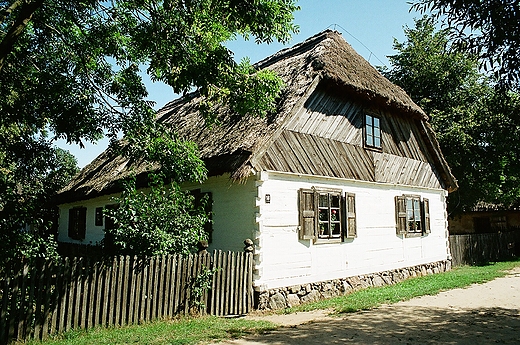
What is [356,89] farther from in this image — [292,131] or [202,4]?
[202,4]

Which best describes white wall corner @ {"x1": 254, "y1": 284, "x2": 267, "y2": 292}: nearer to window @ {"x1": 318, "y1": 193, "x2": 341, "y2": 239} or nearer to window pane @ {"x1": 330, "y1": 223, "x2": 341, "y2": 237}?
window @ {"x1": 318, "y1": 193, "x2": 341, "y2": 239}

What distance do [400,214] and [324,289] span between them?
452 cm

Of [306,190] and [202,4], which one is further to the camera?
[306,190]

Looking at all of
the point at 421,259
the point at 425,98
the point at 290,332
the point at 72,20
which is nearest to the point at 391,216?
the point at 421,259

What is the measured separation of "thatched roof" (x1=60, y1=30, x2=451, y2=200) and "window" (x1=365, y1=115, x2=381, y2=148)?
0.50 meters

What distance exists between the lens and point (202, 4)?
8.05 metres

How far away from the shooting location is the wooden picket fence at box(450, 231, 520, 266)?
1781 cm

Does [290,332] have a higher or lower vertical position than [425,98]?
lower

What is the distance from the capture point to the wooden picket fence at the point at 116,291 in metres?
6.21

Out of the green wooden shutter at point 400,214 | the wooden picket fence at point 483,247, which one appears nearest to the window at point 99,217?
the green wooden shutter at point 400,214

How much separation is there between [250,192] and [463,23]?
5.38 metres

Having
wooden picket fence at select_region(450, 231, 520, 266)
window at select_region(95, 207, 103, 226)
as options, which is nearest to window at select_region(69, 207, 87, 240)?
window at select_region(95, 207, 103, 226)

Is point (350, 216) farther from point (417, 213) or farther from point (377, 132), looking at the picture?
point (417, 213)

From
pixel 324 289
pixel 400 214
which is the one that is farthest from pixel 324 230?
pixel 400 214
